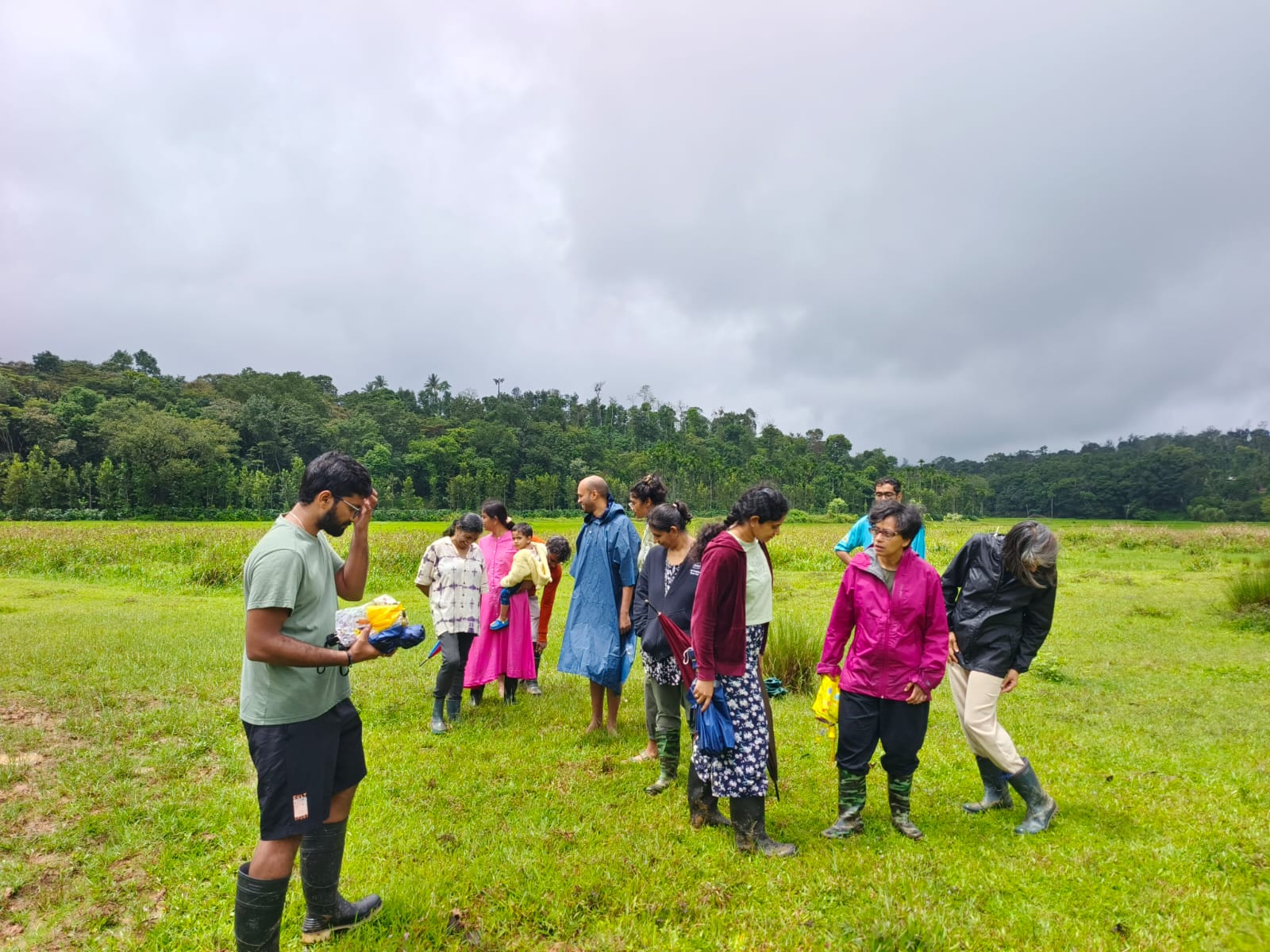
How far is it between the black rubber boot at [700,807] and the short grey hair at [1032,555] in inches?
102

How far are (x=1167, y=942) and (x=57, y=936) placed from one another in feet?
18.8

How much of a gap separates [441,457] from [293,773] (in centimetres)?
8167

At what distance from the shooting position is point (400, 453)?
8925cm

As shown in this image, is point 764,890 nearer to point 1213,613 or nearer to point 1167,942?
point 1167,942

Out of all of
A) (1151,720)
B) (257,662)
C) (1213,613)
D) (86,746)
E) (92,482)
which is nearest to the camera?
(257,662)

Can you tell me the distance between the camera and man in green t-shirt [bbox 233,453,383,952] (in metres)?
2.83

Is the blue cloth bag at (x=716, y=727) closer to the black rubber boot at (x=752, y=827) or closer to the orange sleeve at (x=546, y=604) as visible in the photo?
the black rubber boot at (x=752, y=827)

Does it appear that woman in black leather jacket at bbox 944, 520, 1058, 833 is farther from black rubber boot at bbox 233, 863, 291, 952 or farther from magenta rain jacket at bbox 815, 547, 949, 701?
black rubber boot at bbox 233, 863, 291, 952

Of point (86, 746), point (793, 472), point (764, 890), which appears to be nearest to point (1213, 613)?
point (764, 890)

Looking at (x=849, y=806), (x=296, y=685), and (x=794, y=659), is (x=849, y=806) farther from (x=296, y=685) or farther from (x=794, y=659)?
(x=794, y=659)

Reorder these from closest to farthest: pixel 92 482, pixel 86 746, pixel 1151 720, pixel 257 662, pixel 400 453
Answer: pixel 257 662
pixel 86 746
pixel 1151 720
pixel 92 482
pixel 400 453

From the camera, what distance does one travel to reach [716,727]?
4.14 metres

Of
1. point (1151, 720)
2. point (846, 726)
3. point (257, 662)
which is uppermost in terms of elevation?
point (257, 662)

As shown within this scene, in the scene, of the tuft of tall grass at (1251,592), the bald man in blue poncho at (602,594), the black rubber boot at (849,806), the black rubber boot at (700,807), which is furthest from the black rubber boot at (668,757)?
the tuft of tall grass at (1251,592)
